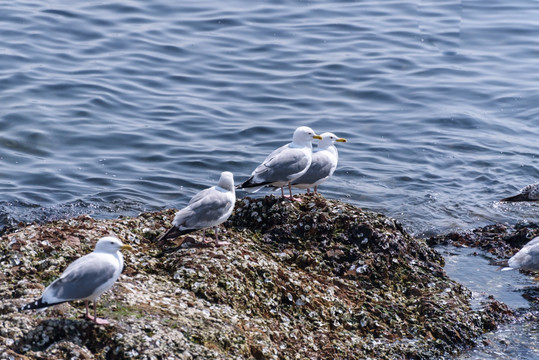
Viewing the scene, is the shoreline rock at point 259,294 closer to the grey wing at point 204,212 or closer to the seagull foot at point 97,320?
the seagull foot at point 97,320

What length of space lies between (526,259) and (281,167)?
9.38ft

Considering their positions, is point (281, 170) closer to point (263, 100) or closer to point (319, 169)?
point (319, 169)

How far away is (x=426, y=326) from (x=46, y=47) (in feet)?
45.4

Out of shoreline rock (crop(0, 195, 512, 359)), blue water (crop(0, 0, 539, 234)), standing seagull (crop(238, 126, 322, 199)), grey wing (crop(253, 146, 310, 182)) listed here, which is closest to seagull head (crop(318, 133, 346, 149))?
standing seagull (crop(238, 126, 322, 199))

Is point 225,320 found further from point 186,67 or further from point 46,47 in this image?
point 46,47

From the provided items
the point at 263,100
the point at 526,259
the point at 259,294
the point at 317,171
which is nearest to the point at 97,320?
the point at 259,294

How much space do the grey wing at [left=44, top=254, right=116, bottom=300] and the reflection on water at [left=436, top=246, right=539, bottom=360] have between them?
10.5 feet

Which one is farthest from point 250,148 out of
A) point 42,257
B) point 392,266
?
point 42,257

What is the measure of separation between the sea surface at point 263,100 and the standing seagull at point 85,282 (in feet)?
17.0

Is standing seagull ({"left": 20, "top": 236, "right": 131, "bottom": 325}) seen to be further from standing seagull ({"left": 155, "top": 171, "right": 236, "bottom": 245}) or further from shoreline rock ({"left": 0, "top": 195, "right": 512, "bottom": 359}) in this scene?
standing seagull ({"left": 155, "top": 171, "right": 236, "bottom": 245})

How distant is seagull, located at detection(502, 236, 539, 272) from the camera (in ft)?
28.3

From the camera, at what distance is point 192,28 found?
1989 centimetres

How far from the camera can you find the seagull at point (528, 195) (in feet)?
37.8

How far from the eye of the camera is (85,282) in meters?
5.39
